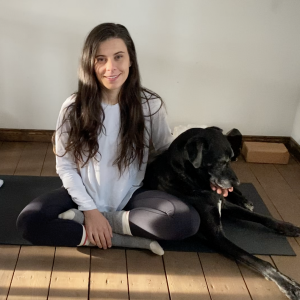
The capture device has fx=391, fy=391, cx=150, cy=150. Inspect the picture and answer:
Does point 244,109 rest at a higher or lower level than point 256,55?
lower

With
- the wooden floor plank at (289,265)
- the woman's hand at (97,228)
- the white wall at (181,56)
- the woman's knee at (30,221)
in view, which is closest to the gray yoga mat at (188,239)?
the wooden floor plank at (289,265)

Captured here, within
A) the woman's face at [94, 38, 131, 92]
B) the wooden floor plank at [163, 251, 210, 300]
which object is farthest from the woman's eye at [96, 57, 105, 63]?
the wooden floor plank at [163, 251, 210, 300]

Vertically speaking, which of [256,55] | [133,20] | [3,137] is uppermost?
[133,20]

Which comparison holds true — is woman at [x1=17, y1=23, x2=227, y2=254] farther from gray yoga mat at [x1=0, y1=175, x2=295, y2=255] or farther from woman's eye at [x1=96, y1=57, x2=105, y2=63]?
gray yoga mat at [x1=0, y1=175, x2=295, y2=255]

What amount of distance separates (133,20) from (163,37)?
0.20m

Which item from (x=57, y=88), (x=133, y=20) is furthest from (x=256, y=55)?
(x=57, y=88)

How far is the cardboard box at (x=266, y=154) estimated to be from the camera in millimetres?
2381

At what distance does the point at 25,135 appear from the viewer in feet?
8.16

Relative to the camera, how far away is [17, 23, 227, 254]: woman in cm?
143

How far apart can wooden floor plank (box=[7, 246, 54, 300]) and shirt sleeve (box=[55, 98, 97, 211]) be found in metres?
0.23

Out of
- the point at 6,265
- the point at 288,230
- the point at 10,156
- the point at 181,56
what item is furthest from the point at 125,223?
the point at 181,56

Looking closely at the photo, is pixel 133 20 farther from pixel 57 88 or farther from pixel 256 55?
pixel 256 55

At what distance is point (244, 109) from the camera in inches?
97.8

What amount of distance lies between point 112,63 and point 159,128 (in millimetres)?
357
